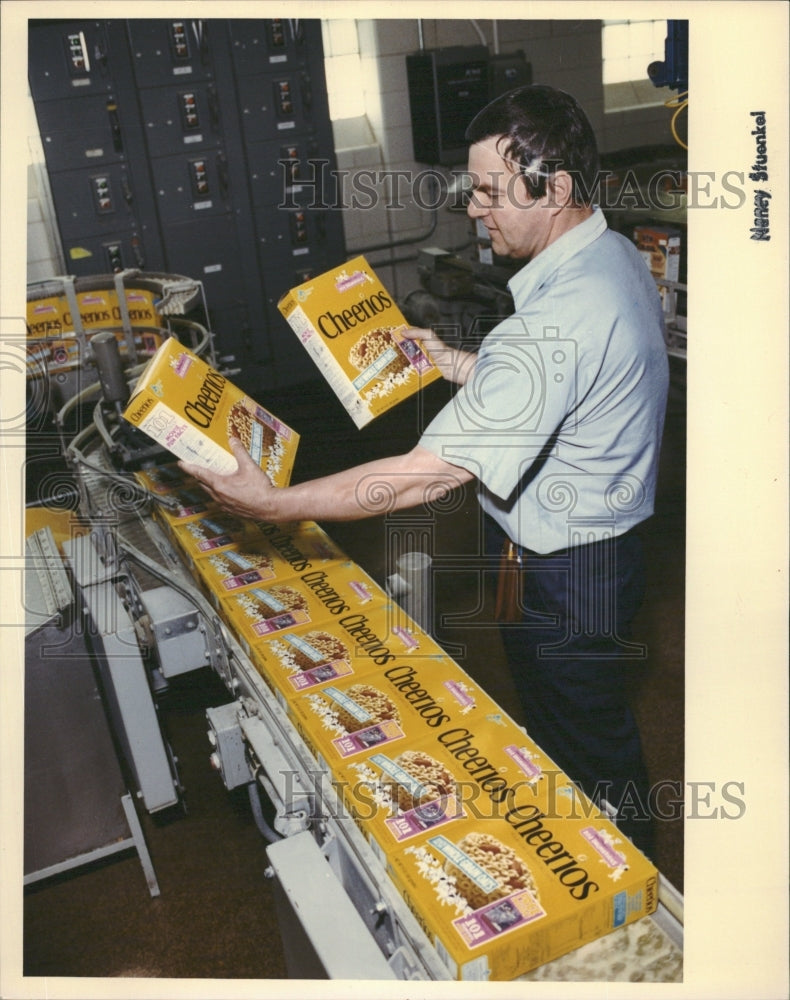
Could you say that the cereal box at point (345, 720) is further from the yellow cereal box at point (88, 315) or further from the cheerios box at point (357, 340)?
the yellow cereal box at point (88, 315)

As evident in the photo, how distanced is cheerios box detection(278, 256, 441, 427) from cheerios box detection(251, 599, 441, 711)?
449 mm

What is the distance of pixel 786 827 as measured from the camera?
1.43 meters

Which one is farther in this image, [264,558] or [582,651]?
[264,558]

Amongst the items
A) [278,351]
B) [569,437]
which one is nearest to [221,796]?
[569,437]

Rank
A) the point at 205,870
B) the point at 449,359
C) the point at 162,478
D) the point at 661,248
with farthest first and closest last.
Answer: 1. the point at 661,248
2. the point at 162,478
3. the point at 205,870
4. the point at 449,359

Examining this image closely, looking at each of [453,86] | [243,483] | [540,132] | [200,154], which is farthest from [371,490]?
[453,86]

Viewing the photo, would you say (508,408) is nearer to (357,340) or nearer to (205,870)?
(357,340)

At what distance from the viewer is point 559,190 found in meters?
1.58

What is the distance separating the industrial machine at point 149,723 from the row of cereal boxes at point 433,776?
5cm

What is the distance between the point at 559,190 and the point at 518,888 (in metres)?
1.19

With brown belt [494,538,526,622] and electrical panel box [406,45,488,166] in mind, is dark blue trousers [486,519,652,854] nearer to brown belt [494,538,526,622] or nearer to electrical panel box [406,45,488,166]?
brown belt [494,538,526,622]

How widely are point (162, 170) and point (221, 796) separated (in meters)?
3.82

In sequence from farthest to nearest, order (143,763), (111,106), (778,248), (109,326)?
(111,106)
(109,326)
(143,763)
(778,248)

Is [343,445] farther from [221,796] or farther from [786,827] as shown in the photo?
[786,827]
